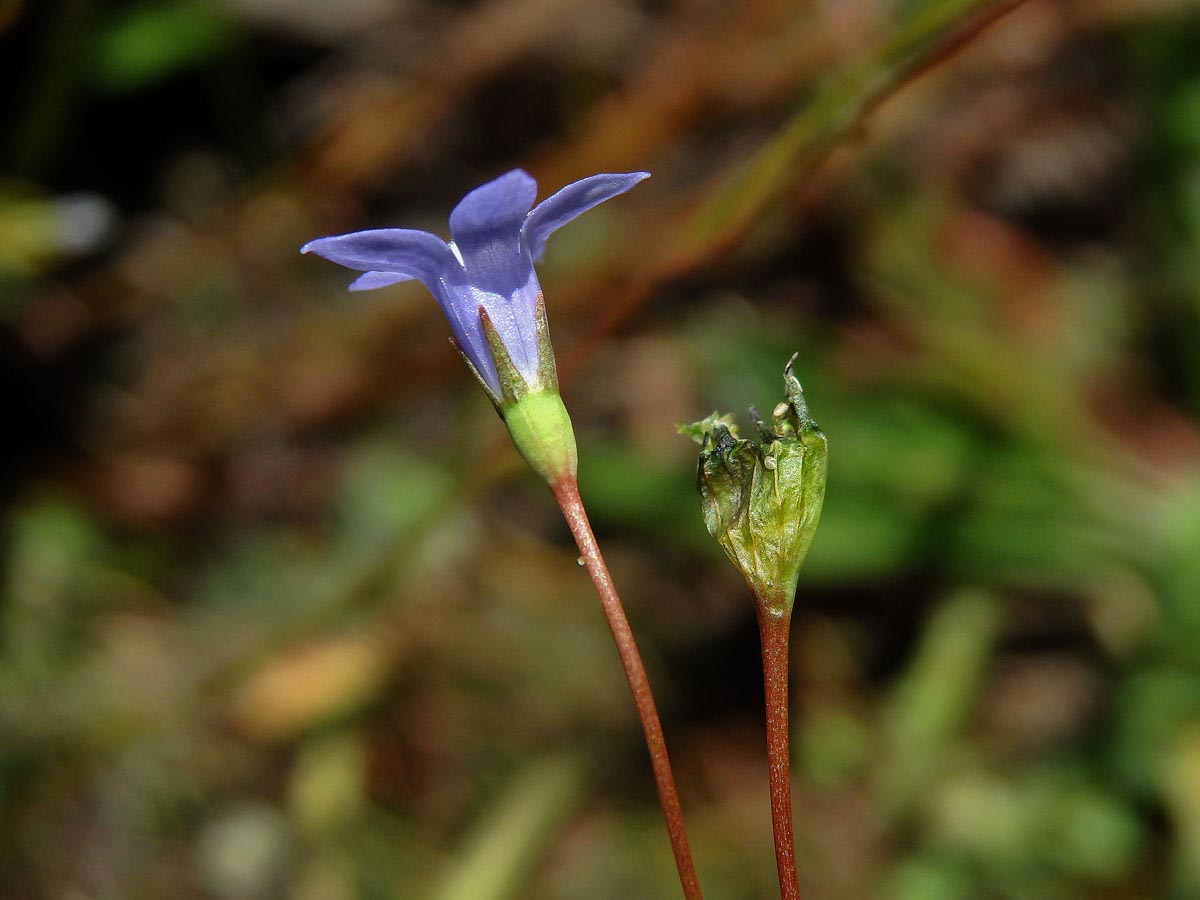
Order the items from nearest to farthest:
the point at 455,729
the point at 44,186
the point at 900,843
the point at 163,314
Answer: the point at 900,843, the point at 455,729, the point at 44,186, the point at 163,314

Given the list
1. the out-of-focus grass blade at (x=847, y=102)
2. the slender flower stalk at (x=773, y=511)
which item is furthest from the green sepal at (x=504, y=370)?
the out-of-focus grass blade at (x=847, y=102)

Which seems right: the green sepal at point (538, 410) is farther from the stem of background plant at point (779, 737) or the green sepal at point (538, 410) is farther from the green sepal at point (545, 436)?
the stem of background plant at point (779, 737)

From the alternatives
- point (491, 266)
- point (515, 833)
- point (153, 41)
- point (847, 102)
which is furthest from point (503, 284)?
point (153, 41)

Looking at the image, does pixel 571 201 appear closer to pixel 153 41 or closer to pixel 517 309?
pixel 517 309

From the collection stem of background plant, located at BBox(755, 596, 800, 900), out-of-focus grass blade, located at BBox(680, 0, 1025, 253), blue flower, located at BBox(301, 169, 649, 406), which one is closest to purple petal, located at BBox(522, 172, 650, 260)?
blue flower, located at BBox(301, 169, 649, 406)

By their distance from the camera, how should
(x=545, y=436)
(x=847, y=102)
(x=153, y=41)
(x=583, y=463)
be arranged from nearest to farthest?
(x=545, y=436) < (x=847, y=102) < (x=583, y=463) < (x=153, y=41)

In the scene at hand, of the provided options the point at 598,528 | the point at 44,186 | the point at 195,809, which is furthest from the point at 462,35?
the point at 195,809

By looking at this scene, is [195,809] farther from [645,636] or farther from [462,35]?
[462,35]
